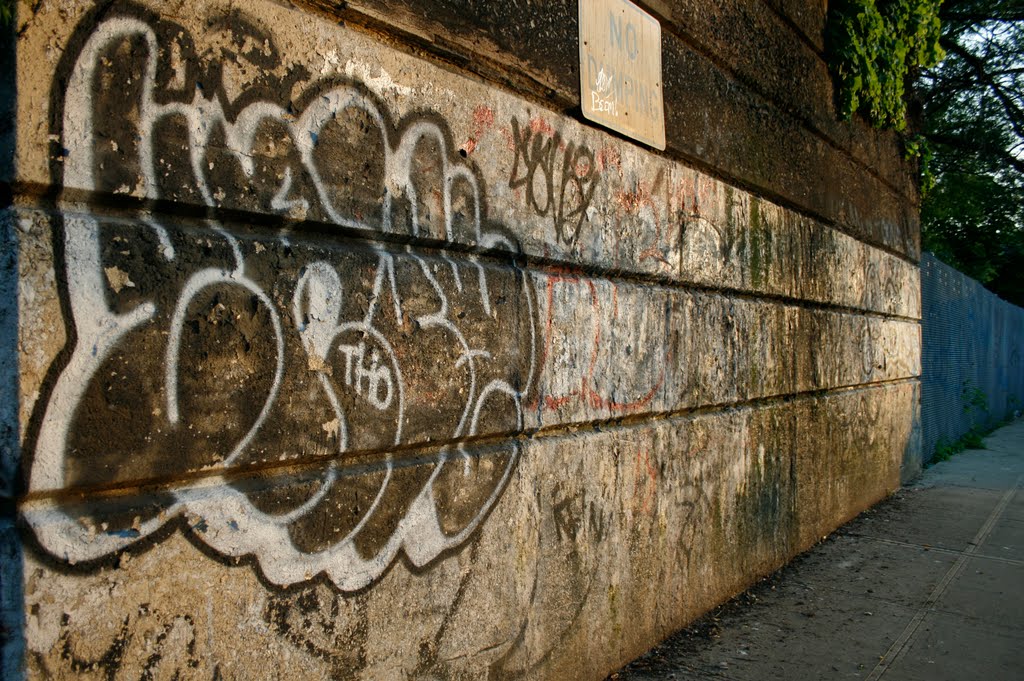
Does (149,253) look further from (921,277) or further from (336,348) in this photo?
(921,277)

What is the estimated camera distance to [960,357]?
11.0 meters

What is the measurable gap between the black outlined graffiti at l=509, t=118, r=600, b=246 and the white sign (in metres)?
0.21

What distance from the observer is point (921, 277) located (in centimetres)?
863

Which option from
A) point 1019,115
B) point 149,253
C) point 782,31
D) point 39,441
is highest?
point 1019,115

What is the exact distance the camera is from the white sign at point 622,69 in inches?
120

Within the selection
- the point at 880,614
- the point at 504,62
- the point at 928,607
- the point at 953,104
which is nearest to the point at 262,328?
the point at 504,62

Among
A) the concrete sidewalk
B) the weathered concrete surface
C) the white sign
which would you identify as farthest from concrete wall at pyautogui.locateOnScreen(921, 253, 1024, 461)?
the white sign

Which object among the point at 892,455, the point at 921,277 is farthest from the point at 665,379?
the point at 921,277

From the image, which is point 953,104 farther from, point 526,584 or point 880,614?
point 526,584

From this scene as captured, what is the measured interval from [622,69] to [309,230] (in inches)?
69.9

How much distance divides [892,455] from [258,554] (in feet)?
21.1

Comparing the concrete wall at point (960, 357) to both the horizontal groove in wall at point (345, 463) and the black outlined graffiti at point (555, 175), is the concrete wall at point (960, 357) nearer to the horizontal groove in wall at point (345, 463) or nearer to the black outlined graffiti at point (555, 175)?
the horizontal groove in wall at point (345, 463)

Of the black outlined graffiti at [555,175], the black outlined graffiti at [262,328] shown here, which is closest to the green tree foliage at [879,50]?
the black outlined graffiti at [555,175]

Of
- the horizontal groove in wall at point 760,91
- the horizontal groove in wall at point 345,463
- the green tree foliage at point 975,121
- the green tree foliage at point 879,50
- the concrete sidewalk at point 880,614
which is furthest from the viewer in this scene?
the green tree foliage at point 975,121
